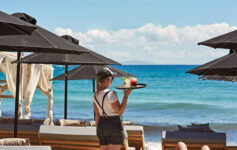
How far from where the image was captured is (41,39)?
5.28 metres

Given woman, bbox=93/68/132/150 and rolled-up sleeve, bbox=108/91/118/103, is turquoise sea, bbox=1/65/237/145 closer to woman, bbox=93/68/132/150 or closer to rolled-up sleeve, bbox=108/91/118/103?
woman, bbox=93/68/132/150

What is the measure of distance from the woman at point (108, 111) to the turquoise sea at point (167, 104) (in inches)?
384

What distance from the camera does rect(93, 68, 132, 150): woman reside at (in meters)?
4.33

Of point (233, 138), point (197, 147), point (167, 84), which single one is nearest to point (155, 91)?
point (167, 84)

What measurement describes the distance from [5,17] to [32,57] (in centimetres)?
379

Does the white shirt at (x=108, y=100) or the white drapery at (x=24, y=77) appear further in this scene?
the white drapery at (x=24, y=77)

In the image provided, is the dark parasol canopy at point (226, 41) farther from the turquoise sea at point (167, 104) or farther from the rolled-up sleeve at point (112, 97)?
the turquoise sea at point (167, 104)

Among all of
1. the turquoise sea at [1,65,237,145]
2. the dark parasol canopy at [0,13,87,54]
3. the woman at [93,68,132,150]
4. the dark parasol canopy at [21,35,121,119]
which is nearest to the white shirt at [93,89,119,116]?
the woman at [93,68,132,150]

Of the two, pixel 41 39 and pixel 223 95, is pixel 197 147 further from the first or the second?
pixel 223 95

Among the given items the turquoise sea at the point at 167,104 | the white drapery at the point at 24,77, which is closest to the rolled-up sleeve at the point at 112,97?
the white drapery at the point at 24,77

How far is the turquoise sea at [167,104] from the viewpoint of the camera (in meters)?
24.7

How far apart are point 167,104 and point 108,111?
29.9 m

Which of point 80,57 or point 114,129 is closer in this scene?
point 114,129

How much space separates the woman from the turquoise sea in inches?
384
